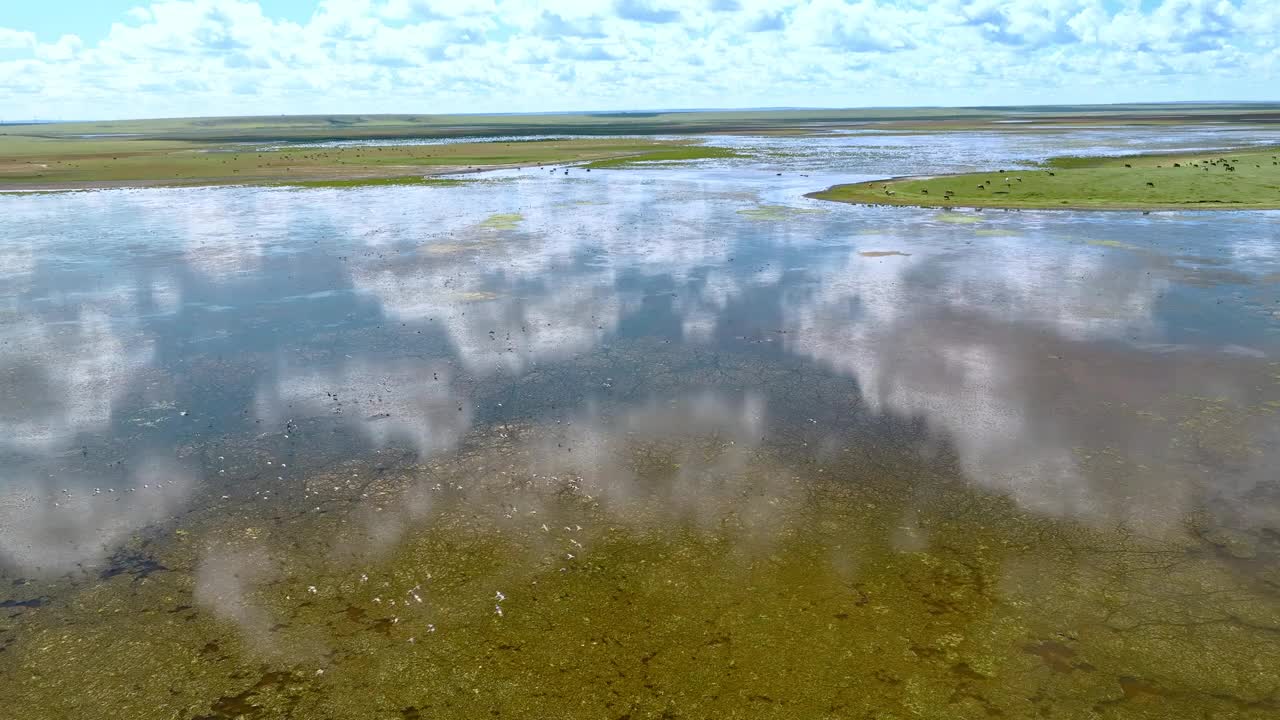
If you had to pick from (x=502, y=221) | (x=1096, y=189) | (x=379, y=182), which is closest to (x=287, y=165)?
(x=379, y=182)

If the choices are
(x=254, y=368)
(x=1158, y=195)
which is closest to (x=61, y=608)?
(x=254, y=368)

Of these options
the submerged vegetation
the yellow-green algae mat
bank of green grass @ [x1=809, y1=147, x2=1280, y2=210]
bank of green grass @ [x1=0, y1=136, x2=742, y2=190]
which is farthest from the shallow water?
bank of green grass @ [x1=0, y1=136, x2=742, y2=190]

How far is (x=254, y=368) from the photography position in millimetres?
20125

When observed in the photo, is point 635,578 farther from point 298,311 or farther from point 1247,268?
point 1247,268

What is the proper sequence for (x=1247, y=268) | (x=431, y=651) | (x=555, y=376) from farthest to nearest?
(x=1247, y=268)
(x=555, y=376)
(x=431, y=651)

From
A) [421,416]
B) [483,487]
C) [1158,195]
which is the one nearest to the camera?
[483,487]

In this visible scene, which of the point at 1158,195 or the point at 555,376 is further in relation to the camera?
the point at 1158,195

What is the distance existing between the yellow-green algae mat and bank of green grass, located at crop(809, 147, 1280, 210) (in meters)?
42.2

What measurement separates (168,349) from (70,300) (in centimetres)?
933

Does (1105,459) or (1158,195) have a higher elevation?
(1158,195)

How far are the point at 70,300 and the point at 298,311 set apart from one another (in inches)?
363

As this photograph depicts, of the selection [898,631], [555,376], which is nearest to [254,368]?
[555,376]

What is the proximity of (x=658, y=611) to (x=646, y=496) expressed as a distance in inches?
126

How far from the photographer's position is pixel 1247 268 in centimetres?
3006
